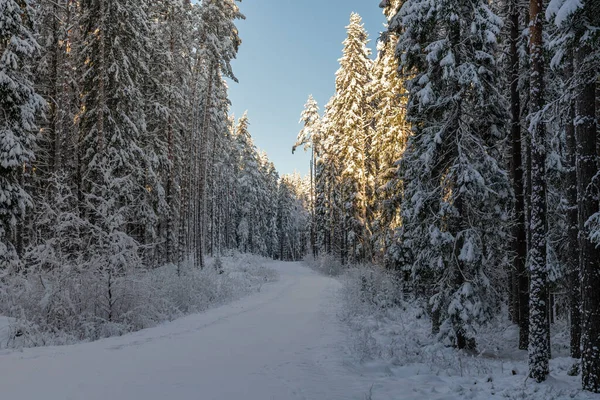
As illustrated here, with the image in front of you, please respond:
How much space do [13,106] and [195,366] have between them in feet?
35.9

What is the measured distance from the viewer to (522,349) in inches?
432

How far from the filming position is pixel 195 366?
6.68m

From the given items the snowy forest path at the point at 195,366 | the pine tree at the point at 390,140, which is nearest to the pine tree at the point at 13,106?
the snowy forest path at the point at 195,366

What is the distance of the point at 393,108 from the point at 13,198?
1646 cm

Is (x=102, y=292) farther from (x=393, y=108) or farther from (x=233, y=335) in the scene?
(x=393, y=108)

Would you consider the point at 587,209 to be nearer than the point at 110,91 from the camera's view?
Yes

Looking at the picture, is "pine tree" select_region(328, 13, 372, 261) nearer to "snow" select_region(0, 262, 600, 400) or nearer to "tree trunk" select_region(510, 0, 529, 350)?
"tree trunk" select_region(510, 0, 529, 350)

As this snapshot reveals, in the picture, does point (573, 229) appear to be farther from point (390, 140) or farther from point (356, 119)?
Answer: point (356, 119)

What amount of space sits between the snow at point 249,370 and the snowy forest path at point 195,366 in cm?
2

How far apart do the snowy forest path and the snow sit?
16 millimetres

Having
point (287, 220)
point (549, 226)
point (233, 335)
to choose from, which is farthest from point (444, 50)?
point (287, 220)

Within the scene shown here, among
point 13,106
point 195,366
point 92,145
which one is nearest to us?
point 195,366

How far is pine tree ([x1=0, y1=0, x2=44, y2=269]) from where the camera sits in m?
11.8

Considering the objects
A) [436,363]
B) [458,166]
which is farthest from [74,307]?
[458,166]
